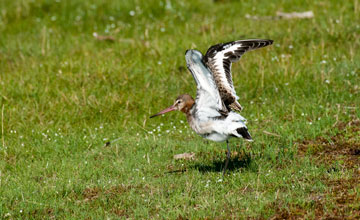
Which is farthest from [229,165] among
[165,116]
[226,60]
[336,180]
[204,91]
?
[165,116]

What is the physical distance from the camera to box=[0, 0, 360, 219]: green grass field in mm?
6691

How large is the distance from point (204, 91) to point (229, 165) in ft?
3.96

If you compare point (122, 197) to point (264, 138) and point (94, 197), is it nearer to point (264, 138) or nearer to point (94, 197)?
point (94, 197)

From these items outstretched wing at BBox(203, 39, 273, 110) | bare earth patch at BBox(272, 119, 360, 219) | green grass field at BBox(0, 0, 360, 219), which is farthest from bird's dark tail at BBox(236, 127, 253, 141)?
bare earth patch at BBox(272, 119, 360, 219)

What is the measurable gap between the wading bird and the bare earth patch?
3.84 ft

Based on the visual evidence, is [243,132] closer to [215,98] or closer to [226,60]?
[215,98]

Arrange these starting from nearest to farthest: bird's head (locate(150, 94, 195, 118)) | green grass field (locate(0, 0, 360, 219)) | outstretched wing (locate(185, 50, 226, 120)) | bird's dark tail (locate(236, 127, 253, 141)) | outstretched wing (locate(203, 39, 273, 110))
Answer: green grass field (locate(0, 0, 360, 219)) → outstretched wing (locate(185, 50, 226, 120)) → bird's dark tail (locate(236, 127, 253, 141)) → outstretched wing (locate(203, 39, 273, 110)) → bird's head (locate(150, 94, 195, 118))

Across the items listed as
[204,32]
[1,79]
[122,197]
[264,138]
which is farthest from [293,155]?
[1,79]

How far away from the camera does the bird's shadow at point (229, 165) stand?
7680mm

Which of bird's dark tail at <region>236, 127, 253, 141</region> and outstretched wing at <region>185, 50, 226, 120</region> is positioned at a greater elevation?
outstretched wing at <region>185, 50, 226, 120</region>

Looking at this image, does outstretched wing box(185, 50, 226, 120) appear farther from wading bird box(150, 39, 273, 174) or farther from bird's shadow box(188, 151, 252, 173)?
bird's shadow box(188, 151, 252, 173)

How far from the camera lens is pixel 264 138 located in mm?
8719

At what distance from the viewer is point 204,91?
7.27 metres

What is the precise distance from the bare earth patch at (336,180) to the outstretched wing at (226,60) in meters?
1.40
